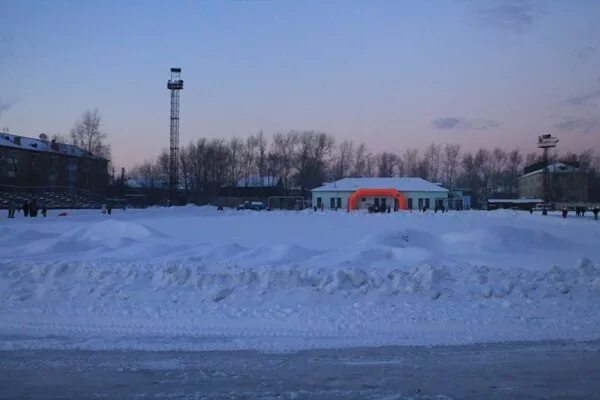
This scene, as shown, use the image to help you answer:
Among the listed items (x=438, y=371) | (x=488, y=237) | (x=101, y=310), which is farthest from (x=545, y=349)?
(x=488, y=237)

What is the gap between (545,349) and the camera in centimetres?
795

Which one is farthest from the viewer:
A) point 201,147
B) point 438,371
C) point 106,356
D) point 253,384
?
point 201,147

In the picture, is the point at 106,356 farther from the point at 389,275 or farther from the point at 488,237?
the point at 488,237

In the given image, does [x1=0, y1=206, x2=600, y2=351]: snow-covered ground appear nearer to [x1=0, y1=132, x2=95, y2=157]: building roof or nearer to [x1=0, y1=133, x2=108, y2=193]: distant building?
[x1=0, y1=133, x2=108, y2=193]: distant building

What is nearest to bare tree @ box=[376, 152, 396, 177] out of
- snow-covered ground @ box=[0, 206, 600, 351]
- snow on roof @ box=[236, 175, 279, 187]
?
snow on roof @ box=[236, 175, 279, 187]

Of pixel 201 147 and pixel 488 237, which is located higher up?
pixel 201 147

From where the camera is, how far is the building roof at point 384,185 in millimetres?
95188

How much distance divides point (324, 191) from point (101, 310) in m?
87.3

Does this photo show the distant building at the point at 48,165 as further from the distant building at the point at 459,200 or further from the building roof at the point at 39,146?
the distant building at the point at 459,200

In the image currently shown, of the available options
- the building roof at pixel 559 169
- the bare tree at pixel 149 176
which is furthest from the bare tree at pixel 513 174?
the bare tree at pixel 149 176

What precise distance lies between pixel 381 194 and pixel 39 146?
203 ft

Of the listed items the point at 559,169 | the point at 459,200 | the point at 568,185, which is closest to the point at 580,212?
the point at 459,200

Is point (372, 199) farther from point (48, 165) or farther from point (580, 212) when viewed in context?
point (48, 165)

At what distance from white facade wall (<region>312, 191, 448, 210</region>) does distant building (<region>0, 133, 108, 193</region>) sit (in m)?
39.1
